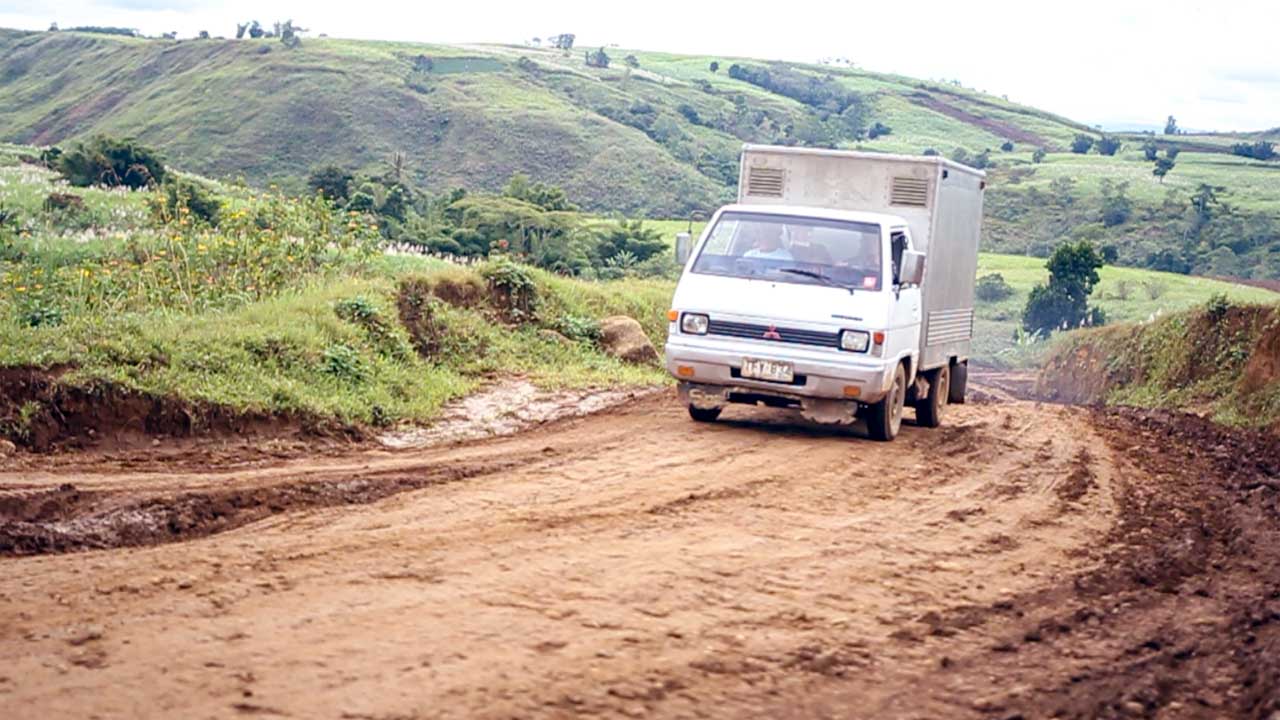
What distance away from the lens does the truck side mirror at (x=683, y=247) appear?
13375mm

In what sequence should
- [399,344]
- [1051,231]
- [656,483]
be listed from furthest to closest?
[1051,231] → [399,344] → [656,483]

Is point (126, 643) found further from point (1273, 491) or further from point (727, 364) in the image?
point (1273, 491)

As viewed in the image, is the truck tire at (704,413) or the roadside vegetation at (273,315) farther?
the truck tire at (704,413)

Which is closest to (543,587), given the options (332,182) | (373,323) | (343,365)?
(343,365)

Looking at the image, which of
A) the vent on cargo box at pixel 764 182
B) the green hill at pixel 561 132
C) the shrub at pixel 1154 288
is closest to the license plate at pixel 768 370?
the vent on cargo box at pixel 764 182

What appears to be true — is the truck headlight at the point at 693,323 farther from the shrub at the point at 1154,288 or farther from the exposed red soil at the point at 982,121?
the exposed red soil at the point at 982,121

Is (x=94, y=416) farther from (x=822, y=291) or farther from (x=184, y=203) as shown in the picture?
(x=184, y=203)

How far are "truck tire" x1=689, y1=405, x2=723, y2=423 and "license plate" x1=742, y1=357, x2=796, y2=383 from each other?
3.14ft

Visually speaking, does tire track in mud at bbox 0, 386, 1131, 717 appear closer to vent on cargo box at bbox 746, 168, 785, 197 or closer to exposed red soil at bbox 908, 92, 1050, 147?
vent on cargo box at bbox 746, 168, 785, 197

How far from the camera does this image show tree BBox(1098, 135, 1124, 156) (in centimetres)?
9762

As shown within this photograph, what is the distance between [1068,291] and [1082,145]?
187ft

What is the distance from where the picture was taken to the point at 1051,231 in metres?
69.5

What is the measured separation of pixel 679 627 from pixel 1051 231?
220ft

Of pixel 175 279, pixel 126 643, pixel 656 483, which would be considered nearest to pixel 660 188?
pixel 175 279
